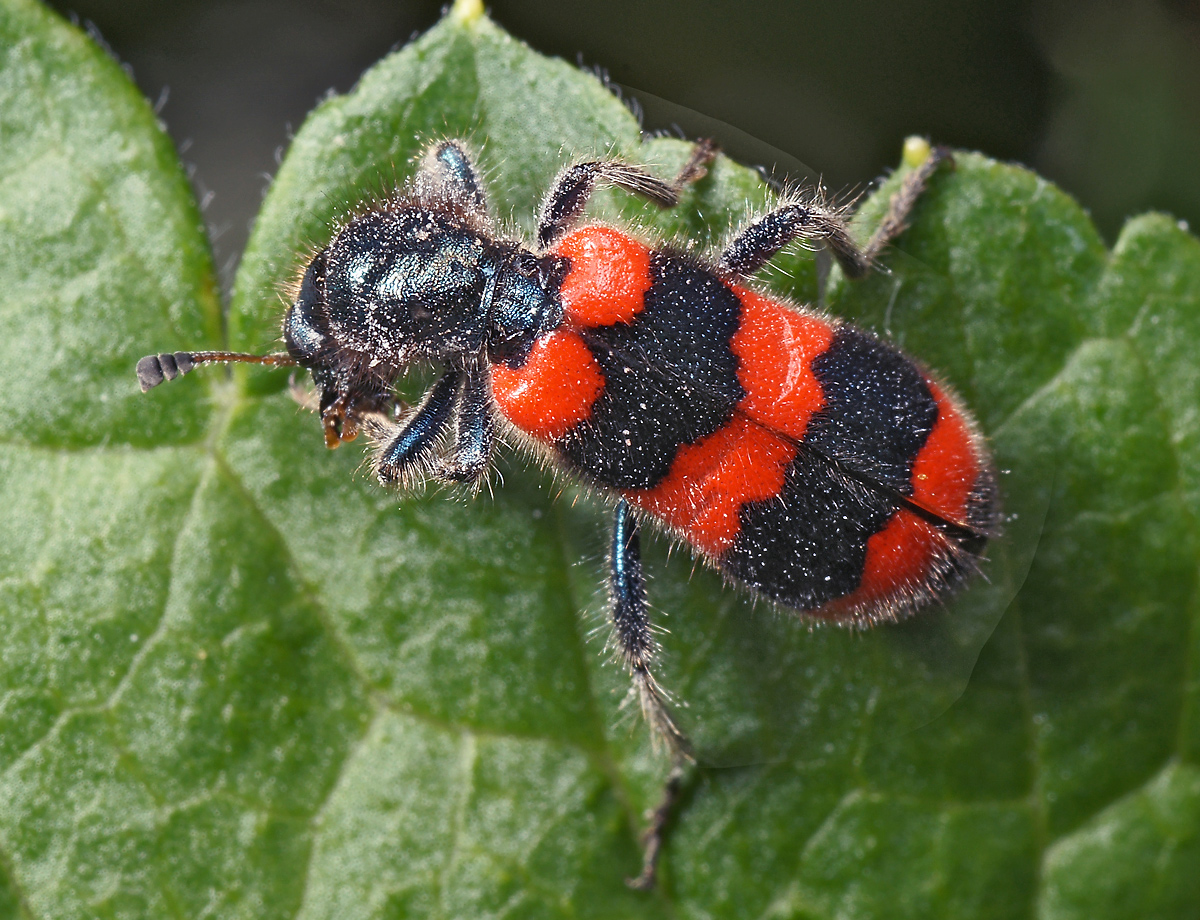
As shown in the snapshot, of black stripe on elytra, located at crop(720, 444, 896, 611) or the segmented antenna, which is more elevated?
black stripe on elytra, located at crop(720, 444, 896, 611)

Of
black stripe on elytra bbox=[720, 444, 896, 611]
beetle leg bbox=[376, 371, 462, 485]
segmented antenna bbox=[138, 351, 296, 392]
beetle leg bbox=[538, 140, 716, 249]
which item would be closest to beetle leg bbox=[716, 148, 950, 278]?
beetle leg bbox=[538, 140, 716, 249]

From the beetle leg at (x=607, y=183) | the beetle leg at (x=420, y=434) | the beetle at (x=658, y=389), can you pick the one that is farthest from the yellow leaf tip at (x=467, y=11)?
the beetle leg at (x=420, y=434)

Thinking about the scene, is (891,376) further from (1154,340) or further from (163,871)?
(163,871)

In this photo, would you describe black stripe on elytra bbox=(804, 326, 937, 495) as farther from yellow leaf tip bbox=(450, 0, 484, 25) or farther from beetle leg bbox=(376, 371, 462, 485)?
yellow leaf tip bbox=(450, 0, 484, 25)

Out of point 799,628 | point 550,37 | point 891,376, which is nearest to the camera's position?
point 891,376

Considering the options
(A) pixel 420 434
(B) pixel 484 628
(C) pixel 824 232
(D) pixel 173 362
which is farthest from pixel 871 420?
(D) pixel 173 362

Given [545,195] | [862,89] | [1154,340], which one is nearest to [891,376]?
[1154,340]

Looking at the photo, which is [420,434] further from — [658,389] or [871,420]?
[871,420]
